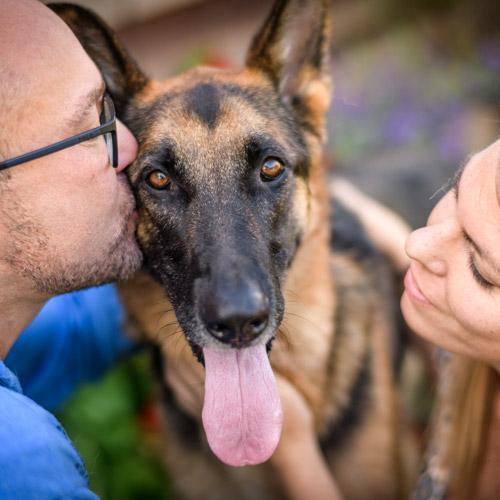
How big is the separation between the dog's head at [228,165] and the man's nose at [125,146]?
3 centimetres

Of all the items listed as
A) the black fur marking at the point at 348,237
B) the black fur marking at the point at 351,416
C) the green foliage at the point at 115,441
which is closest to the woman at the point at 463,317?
the black fur marking at the point at 351,416

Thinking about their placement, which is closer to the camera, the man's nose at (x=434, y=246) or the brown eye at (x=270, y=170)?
the man's nose at (x=434, y=246)

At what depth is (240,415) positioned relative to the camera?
71.3 inches

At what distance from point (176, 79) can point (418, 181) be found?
2339 mm

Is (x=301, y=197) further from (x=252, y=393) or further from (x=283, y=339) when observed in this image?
(x=252, y=393)

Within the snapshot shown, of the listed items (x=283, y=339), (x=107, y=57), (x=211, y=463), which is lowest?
(x=211, y=463)

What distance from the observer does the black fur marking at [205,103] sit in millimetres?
2002

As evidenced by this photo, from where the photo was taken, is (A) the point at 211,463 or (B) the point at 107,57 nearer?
(B) the point at 107,57

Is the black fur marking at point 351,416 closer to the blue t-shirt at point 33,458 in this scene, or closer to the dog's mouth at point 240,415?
the dog's mouth at point 240,415

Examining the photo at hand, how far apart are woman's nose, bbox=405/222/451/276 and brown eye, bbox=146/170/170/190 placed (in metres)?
1.03

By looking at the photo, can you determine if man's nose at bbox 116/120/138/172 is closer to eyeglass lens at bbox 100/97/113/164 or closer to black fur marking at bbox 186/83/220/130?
eyeglass lens at bbox 100/97/113/164

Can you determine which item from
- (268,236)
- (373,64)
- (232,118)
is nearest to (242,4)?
(373,64)

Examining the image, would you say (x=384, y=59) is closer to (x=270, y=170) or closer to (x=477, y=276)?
(x=270, y=170)

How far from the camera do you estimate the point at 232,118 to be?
2.02 metres
